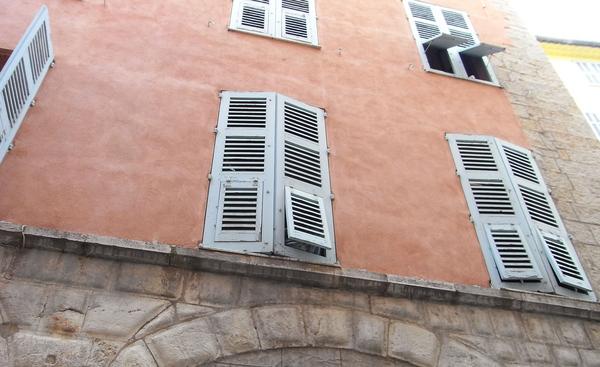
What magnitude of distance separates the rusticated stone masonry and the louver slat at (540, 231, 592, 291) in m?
0.46

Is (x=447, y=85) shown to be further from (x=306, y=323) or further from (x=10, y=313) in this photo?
(x=10, y=313)

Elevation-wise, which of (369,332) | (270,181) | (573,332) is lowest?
(369,332)

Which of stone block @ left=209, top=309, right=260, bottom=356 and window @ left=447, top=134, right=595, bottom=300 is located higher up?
window @ left=447, top=134, right=595, bottom=300

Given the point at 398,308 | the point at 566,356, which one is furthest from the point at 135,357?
the point at 566,356

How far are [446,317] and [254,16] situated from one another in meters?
4.77

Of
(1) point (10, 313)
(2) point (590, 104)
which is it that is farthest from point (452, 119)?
(2) point (590, 104)

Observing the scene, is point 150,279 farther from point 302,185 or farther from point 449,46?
point 449,46

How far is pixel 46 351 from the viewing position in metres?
3.93

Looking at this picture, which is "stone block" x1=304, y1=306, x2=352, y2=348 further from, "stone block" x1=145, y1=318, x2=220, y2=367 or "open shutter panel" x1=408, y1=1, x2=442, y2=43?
"open shutter panel" x1=408, y1=1, x2=442, y2=43

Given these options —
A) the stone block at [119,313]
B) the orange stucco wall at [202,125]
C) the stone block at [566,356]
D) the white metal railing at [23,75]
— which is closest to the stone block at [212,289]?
the stone block at [119,313]

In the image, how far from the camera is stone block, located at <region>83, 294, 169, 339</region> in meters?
4.16

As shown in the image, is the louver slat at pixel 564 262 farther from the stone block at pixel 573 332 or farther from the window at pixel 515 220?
the stone block at pixel 573 332

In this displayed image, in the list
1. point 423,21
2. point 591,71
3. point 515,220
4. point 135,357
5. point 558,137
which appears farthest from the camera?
point 591,71

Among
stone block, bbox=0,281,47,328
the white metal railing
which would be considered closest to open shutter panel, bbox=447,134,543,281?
stone block, bbox=0,281,47,328
